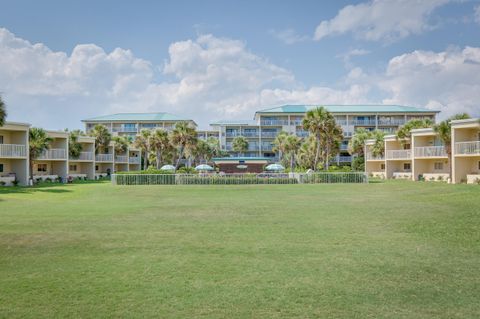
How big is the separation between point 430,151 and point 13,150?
4327 cm

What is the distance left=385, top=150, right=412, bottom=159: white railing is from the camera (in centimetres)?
5160

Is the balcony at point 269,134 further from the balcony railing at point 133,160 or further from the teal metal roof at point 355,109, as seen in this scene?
the balcony railing at point 133,160

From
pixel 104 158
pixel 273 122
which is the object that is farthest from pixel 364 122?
pixel 104 158

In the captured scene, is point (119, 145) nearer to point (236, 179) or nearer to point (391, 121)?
point (236, 179)

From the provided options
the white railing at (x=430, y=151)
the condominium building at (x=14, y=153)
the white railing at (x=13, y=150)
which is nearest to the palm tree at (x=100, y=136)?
the condominium building at (x=14, y=153)

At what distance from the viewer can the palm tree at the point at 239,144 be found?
304 feet

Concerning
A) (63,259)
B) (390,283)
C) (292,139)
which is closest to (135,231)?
(63,259)

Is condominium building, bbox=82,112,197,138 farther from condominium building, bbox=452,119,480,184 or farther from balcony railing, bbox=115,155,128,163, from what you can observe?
condominium building, bbox=452,119,480,184

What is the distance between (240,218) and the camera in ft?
52.1

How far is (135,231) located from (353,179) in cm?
3361

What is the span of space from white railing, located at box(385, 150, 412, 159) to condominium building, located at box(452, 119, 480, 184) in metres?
11.2

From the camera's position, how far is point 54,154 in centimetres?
5003

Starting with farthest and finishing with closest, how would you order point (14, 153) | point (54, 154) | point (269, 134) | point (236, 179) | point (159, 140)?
point (269, 134) → point (159, 140) → point (54, 154) → point (236, 179) → point (14, 153)

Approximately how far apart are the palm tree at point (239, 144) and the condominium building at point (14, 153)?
54556 mm
